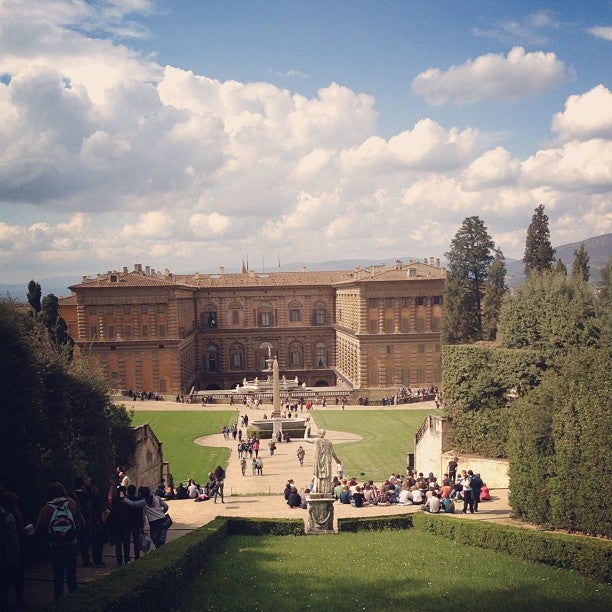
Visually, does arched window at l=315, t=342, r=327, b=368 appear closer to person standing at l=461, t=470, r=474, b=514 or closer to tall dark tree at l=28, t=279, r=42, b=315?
tall dark tree at l=28, t=279, r=42, b=315

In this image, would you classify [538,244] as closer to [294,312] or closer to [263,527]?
[294,312]

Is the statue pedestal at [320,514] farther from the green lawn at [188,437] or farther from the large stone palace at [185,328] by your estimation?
the large stone palace at [185,328]

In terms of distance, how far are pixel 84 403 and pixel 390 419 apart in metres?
30.8

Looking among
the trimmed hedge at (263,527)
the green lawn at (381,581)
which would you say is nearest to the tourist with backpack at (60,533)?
the green lawn at (381,581)

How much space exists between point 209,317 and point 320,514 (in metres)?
57.6

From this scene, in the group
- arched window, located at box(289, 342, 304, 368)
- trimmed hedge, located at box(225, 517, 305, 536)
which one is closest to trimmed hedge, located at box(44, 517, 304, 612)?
trimmed hedge, located at box(225, 517, 305, 536)

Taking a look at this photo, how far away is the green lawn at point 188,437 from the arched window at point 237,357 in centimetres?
2263

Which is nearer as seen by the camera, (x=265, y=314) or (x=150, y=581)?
(x=150, y=581)

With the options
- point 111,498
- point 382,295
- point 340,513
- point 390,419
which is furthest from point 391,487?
point 382,295

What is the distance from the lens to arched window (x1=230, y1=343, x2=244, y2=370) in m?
74.3

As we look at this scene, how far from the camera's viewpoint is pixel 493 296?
5256 cm

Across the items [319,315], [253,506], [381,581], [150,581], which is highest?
[319,315]

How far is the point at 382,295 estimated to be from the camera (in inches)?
2400

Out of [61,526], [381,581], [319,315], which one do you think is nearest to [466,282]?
[319,315]
